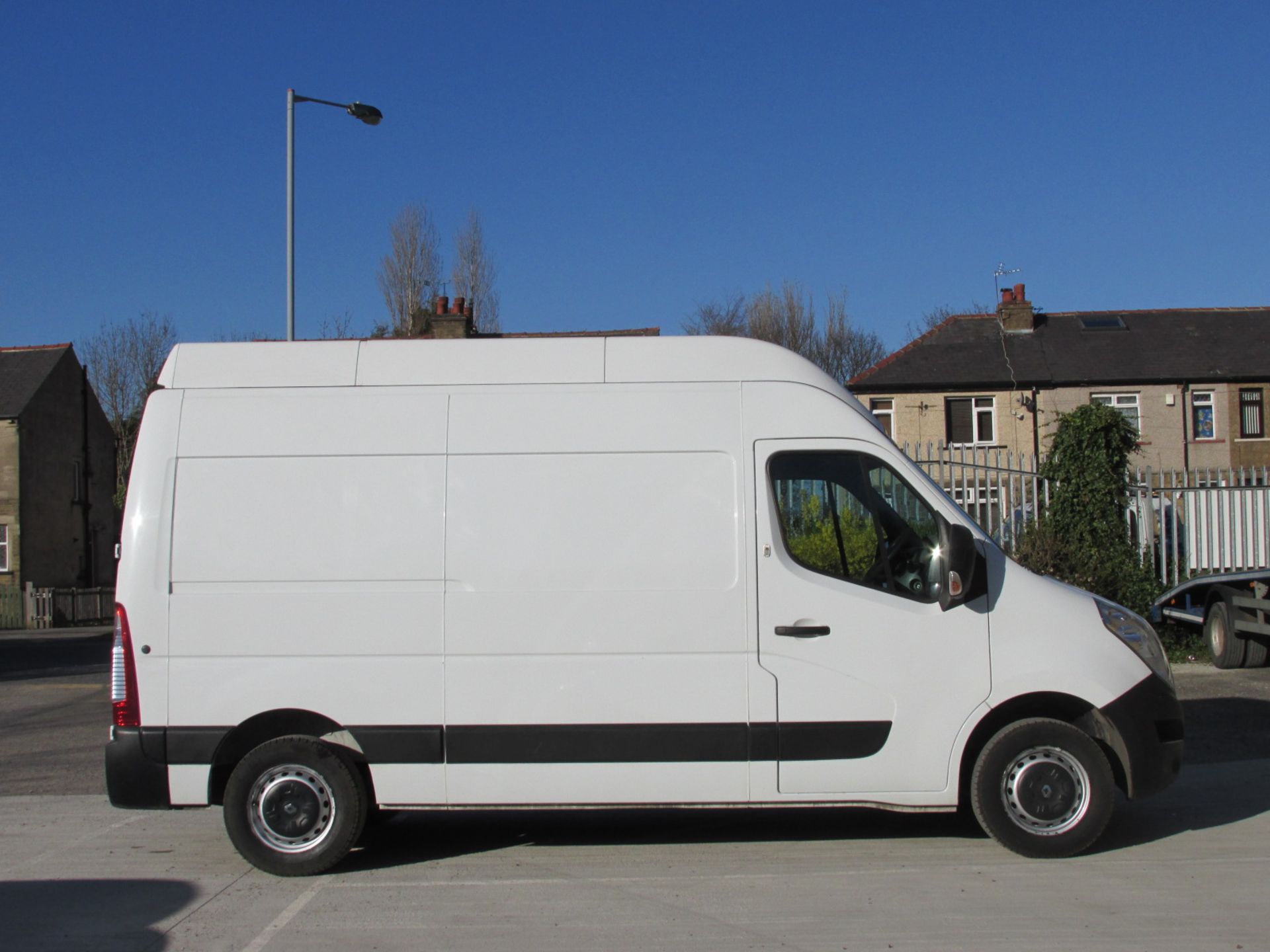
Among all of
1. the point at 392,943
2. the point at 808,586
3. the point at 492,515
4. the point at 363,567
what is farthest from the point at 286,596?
the point at 808,586

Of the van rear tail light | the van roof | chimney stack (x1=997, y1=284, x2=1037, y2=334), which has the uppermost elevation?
chimney stack (x1=997, y1=284, x2=1037, y2=334)

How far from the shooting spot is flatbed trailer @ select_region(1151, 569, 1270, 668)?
1249cm

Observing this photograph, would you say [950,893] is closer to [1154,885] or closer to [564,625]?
[1154,885]

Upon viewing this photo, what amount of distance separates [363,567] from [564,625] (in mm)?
1106

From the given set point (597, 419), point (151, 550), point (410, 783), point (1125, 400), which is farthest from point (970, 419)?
point (151, 550)

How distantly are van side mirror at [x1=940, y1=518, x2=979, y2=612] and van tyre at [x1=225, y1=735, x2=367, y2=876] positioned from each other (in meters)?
3.27

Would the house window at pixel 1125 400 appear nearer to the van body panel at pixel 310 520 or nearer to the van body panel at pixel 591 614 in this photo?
the van body panel at pixel 591 614

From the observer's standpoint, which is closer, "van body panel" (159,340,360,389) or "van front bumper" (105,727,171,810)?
"van front bumper" (105,727,171,810)

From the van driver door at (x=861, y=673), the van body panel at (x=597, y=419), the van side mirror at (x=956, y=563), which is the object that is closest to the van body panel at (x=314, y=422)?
the van body panel at (x=597, y=419)

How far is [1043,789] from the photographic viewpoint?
591 cm

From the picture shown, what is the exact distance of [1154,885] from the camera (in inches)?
219

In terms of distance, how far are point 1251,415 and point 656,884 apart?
3408 cm

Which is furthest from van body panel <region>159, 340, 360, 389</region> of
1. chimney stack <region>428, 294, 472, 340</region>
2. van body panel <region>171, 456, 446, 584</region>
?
chimney stack <region>428, 294, 472, 340</region>

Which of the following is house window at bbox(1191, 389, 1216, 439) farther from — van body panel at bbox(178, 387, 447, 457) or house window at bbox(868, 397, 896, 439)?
van body panel at bbox(178, 387, 447, 457)
